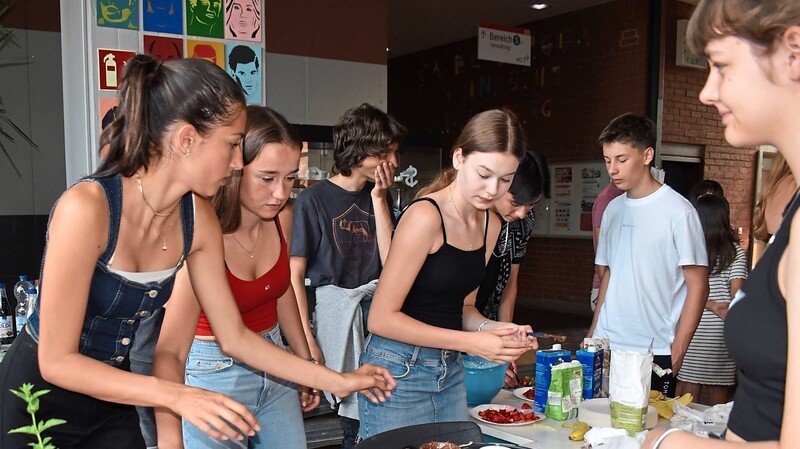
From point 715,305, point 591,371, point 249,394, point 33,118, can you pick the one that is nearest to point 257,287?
point 249,394

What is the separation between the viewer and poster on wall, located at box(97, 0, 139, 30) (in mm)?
3332

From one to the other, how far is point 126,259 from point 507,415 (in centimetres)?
127

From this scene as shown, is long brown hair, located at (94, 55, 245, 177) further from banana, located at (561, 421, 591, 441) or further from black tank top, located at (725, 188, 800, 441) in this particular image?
banana, located at (561, 421, 591, 441)

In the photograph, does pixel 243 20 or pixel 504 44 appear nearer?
pixel 243 20

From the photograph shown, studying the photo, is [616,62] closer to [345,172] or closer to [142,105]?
[345,172]

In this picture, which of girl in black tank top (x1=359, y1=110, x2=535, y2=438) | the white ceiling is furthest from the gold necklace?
the white ceiling

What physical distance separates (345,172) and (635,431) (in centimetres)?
179

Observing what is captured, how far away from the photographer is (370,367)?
1.76 metres

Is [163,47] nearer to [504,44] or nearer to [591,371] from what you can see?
[591,371]

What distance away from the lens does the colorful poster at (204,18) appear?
12.0 feet

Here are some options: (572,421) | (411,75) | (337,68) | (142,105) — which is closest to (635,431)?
(572,421)

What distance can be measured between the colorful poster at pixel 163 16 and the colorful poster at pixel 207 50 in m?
0.10

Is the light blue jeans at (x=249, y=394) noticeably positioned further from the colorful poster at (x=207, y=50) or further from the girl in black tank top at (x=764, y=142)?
the colorful poster at (x=207, y=50)

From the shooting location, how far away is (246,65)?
12.8 ft
